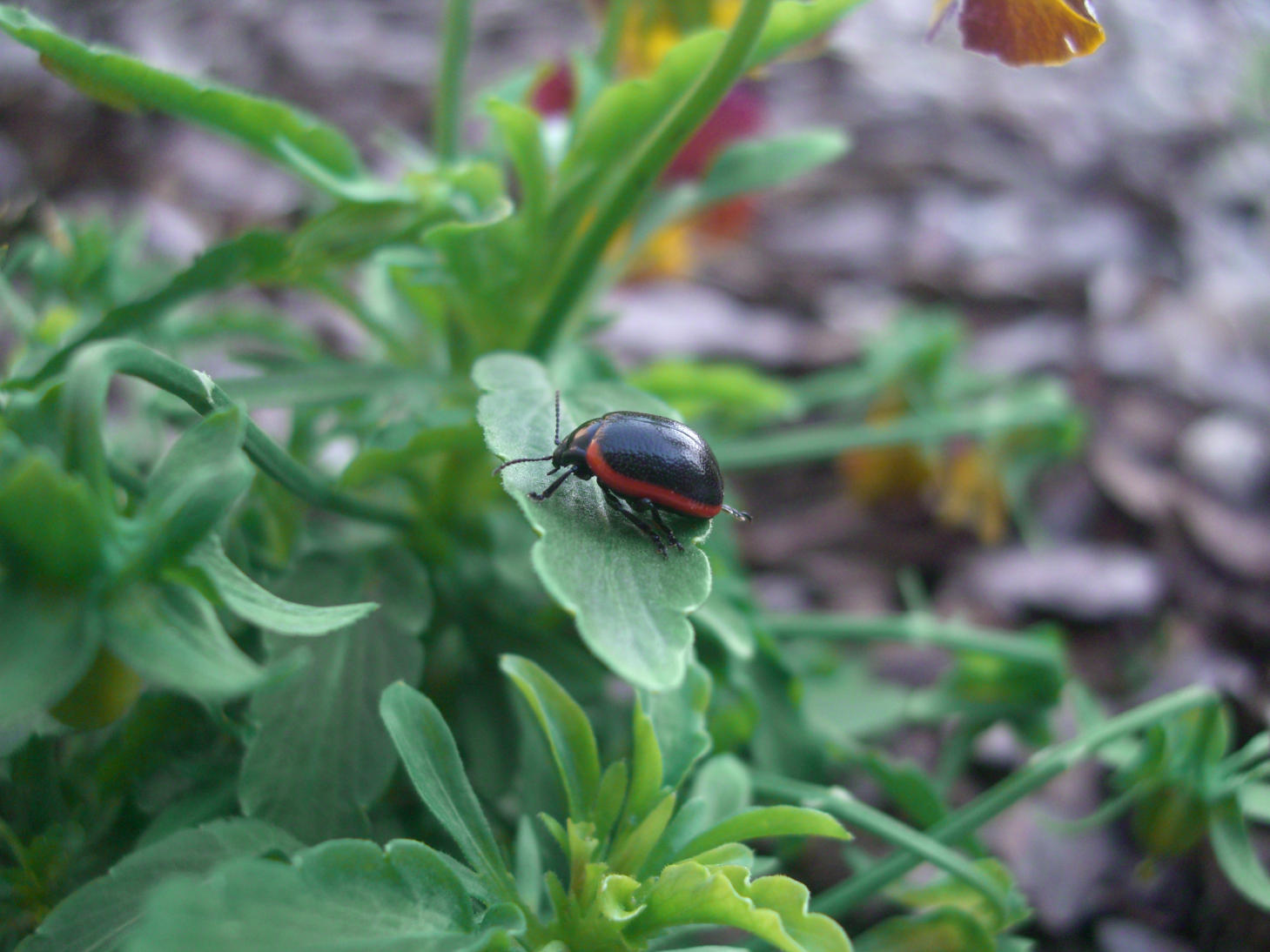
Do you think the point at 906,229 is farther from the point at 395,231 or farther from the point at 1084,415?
the point at 395,231

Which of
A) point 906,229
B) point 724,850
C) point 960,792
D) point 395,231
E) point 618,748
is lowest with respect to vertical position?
point 960,792

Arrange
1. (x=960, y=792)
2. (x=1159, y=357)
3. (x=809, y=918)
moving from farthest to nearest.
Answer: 1. (x=1159, y=357)
2. (x=960, y=792)
3. (x=809, y=918)

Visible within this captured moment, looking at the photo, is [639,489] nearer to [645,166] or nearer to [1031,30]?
[645,166]

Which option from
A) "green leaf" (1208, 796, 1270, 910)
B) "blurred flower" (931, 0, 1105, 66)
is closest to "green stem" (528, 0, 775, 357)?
"blurred flower" (931, 0, 1105, 66)

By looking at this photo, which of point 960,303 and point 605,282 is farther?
point 960,303

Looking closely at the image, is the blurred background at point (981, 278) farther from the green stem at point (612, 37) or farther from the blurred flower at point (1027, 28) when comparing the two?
the blurred flower at point (1027, 28)

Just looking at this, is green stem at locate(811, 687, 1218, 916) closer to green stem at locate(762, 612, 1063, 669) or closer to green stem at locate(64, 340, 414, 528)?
green stem at locate(762, 612, 1063, 669)

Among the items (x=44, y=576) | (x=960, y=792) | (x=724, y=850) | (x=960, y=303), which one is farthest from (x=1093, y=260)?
(x=44, y=576)
